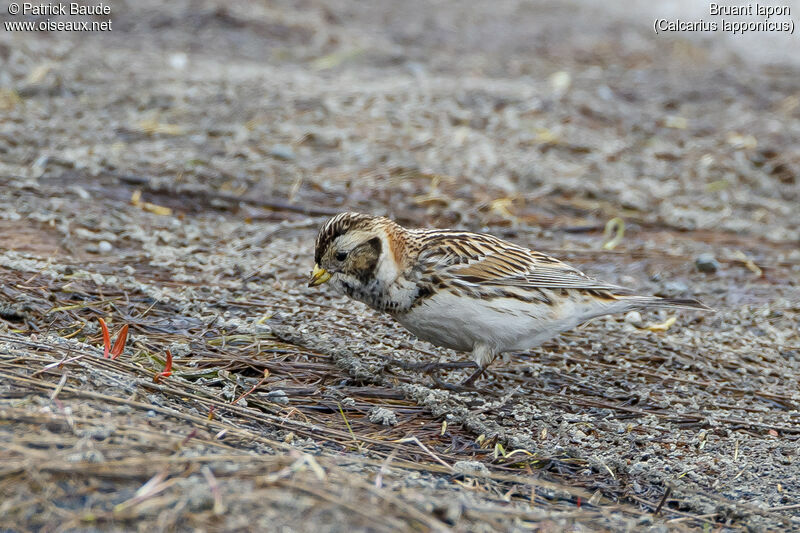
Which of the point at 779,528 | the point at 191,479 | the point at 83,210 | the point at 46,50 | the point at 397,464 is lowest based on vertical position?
the point at 779,528

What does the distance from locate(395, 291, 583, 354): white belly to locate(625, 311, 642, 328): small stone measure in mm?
1227

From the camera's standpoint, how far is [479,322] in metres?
5.14

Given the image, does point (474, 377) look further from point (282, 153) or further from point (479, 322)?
point (282, 153)

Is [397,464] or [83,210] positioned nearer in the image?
[397,464]

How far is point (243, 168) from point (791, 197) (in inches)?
214

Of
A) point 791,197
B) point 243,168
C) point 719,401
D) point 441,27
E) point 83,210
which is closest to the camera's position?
point 719,401

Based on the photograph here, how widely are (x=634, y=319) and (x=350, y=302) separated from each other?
207 centimetres

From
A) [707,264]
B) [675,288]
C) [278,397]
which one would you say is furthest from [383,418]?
[707,264]

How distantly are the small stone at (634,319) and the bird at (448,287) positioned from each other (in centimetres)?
86

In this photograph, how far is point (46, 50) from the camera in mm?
10211

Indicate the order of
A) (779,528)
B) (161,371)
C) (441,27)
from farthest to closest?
(441,27), (161,371), (779,528)

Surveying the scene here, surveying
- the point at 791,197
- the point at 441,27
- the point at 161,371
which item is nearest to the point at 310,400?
the point at 161,371

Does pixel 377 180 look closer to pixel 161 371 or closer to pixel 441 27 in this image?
pixel 161 371

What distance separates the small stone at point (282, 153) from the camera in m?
8.31
